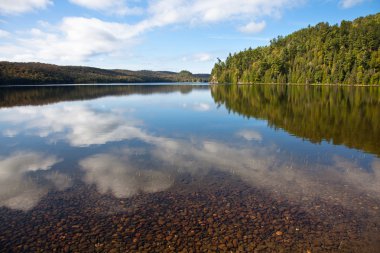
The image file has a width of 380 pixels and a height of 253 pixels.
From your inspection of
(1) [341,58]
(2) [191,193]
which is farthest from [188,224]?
(1) [341,58]

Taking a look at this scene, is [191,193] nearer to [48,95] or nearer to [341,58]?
[48,95]

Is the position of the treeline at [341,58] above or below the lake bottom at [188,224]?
above

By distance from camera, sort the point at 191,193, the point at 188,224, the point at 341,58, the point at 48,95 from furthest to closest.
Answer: the point at 341,58 < the point at 48,95 < the point at 191,193 < the point at 188,224

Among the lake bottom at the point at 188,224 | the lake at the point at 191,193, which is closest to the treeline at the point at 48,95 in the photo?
the lake at the point at 191,193

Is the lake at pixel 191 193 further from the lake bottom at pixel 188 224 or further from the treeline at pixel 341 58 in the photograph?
the treeline at pixel 341 58

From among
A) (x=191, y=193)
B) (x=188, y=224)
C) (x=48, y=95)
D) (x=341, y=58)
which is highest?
(x=341, y=58)

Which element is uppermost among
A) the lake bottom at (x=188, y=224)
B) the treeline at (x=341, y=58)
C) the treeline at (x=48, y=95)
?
the treeline at (x=341, y=58)

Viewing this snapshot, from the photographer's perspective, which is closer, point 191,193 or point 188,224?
point 188,224

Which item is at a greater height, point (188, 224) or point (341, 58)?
point (341, 58)

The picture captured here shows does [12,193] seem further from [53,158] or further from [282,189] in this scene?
[282,189]

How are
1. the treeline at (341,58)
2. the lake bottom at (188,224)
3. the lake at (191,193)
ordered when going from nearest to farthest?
the lake bottom at (188,224) → the lake at (191,193) → the treeline at (341,58)

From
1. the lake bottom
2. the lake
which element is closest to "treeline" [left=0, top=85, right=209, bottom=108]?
the lake

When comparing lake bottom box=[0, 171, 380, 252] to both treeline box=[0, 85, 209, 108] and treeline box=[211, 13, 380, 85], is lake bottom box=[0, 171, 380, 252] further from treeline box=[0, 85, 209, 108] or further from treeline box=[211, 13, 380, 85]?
treeline box=[211, 13, 380, 85]

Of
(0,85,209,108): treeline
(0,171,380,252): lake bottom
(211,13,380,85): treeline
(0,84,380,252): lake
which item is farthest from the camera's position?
(211,13,380,85): treeline
